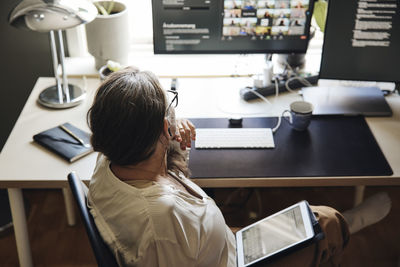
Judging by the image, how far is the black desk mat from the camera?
1.65m

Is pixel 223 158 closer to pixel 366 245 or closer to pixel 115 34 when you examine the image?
pixel 115 34

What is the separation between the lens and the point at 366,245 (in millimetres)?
2273

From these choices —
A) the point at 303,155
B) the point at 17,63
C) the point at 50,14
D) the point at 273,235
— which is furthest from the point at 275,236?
the point at 17,63

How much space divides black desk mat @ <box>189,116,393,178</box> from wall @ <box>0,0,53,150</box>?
897 millimetres

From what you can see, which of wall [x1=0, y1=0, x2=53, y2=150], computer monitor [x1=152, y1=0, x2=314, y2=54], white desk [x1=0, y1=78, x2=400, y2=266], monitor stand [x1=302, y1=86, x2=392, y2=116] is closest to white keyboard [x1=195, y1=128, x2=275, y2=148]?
white desk [x1=0, y1=78, x2=400, y2=266]

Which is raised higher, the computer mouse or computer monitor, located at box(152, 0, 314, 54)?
computer monitor, located at box(152, 0, 314, 54)

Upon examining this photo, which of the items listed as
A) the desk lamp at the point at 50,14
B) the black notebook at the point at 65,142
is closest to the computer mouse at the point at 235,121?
the black notebook at the point at 65,142

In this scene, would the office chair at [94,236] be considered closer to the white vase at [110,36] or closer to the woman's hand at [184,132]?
the woman's hand at [184,132]

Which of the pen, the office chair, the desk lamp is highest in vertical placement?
the desk lamp

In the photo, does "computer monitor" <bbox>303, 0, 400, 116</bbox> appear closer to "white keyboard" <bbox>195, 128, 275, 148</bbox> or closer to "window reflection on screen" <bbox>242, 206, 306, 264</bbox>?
"white keyboard" <bbox>195, 128, 275, 148</bbox>

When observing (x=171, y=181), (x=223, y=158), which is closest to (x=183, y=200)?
(x=171, y=181)

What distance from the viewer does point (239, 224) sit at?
2373mm

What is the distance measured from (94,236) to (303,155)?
839 mm

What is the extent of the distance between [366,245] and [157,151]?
1.35 metres
